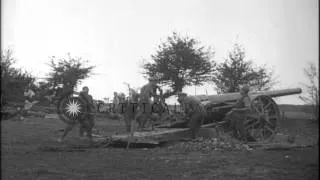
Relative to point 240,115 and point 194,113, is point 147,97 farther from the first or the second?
point 240,115

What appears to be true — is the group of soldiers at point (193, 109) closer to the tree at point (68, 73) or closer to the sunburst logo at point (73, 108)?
the sunburst logo at point (73, 108)

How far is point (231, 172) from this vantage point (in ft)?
25.7

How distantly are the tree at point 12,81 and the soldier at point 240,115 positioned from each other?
15.0 meters

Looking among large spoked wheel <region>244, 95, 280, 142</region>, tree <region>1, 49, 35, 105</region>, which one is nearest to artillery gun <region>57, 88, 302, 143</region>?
large spoked wheel <region>244, 95, 280, 142</region>

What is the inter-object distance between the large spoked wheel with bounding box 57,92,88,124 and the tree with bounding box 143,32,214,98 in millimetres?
18329

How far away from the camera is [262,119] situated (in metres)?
13.3

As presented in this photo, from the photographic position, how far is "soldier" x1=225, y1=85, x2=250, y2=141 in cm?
1297

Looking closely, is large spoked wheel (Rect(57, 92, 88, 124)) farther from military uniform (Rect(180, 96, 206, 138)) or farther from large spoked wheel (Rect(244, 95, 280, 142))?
large spoked wheel (Rect(244, 95, 280, 142))

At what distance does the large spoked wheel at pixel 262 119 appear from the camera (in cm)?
1314

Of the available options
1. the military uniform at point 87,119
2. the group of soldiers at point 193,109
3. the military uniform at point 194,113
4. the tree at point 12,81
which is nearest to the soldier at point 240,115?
the group of soldiers at point 193,109

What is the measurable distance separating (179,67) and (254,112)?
794 inches

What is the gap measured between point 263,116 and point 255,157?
144 inches

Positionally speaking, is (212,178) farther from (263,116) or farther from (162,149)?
(263,116)

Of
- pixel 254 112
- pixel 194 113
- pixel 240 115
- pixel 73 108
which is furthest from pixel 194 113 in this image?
pixel 73 108
